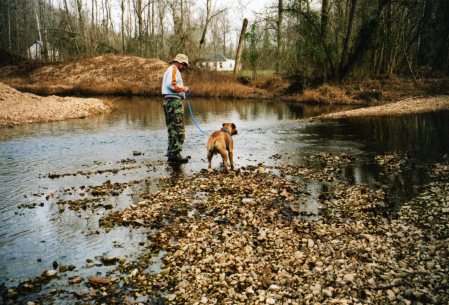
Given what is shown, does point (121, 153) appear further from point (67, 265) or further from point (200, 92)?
point (200, 92)

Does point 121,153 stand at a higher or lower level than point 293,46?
lower

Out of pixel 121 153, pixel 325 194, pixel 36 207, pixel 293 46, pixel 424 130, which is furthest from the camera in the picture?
pixel 293 46

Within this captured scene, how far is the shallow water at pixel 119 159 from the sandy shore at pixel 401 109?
2032mm

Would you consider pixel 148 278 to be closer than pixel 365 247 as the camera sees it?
Yes

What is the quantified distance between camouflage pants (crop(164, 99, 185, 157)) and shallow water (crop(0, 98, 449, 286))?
0.74m

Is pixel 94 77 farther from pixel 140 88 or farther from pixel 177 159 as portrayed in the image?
pixel 177 159

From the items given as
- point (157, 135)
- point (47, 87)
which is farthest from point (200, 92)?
point (157, 135)

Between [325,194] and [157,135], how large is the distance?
10.4 meters

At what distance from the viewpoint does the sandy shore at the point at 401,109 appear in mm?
23297

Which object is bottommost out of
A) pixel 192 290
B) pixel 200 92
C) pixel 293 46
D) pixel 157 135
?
pixel 192 290

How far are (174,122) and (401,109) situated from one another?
18.6 meters

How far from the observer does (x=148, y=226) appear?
715cm

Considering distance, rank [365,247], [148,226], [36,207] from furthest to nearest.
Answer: [36,207]
[148,226]
[365,247]

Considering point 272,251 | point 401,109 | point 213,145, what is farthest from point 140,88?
point 272,251
